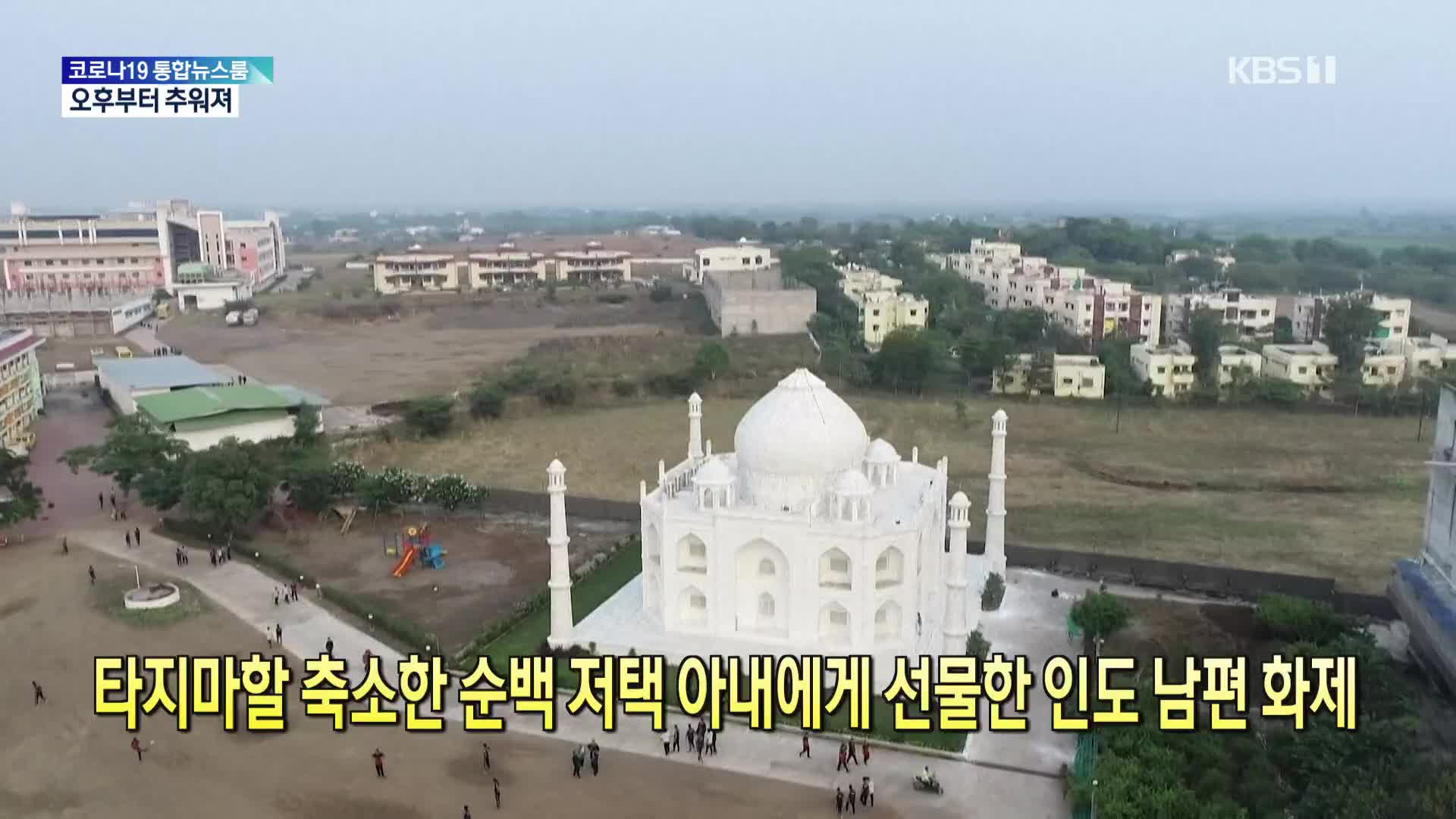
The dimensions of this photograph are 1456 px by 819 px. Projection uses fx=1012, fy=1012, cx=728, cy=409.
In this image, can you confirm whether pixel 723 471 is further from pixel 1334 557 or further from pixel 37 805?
pixel 1334 557

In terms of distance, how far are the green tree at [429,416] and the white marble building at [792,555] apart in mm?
25929

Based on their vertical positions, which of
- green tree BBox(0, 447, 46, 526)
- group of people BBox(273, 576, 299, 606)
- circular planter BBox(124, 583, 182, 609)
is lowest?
group of people BBox(273, 576, 299, 606)

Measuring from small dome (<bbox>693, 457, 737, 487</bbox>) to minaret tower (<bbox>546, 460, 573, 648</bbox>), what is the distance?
11.6 feet

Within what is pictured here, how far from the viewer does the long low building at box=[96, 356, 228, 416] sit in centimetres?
5359

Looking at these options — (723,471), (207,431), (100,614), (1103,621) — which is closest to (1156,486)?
(1103,621)

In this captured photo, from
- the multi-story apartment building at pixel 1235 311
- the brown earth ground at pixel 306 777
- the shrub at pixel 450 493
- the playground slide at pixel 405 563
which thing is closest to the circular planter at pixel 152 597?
the brown earth ground at pixel 306 777

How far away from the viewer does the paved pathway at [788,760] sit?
68.5ft

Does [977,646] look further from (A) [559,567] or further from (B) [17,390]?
(B) [17,390]

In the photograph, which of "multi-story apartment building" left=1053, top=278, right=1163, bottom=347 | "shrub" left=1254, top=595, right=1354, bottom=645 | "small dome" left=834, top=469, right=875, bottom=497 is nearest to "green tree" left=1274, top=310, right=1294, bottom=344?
"multi-story apartment building" left=1053, top=278, right=1163, bottom=347

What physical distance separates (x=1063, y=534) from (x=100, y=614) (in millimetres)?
31553

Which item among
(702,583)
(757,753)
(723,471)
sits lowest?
(757,753)

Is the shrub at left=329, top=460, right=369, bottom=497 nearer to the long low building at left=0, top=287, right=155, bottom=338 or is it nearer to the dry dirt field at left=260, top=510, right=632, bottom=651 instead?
the dry dirt field at left=260, top=510, right=632, bottom=651

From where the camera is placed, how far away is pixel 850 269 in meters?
100

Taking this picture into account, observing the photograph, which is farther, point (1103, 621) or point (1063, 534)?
point (1063, 534)
